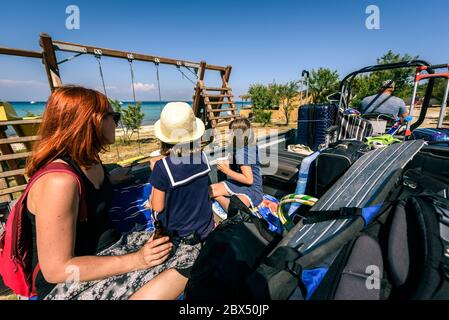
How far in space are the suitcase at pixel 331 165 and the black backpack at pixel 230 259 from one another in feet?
4.34

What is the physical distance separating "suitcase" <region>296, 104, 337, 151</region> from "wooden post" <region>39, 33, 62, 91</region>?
6.22 m

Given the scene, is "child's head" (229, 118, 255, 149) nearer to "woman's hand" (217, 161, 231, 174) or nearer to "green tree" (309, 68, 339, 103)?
"woman's hand" (217, 161, 231, 174)

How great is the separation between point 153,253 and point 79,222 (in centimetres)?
47

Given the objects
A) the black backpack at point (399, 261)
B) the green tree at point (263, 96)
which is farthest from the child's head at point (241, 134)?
the green tree at point (263, 96)

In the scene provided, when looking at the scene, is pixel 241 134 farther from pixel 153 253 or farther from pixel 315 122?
pixel 315 122

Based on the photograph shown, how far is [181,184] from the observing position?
5.21 ft

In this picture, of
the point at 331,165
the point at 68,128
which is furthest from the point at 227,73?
the point at 68,128

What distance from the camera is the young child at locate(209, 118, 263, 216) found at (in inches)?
103

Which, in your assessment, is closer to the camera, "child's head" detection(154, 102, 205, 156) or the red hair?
the red hair

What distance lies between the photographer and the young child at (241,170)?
262 cm

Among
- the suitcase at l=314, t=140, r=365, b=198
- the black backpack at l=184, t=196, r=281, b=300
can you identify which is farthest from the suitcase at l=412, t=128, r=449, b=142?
the black backpack at l=184, t=196, r=281, b=300

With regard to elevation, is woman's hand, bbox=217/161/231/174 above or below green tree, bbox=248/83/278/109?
below
